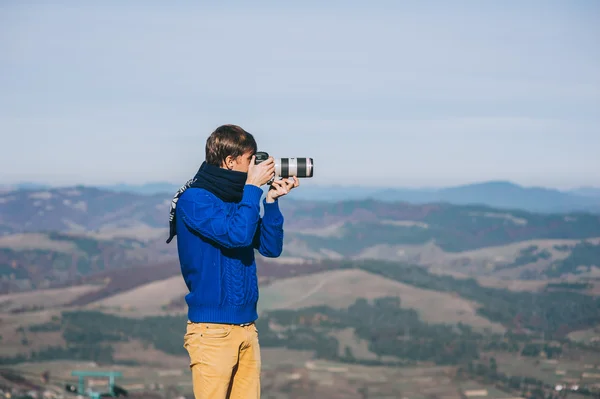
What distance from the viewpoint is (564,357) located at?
6694 centimetres

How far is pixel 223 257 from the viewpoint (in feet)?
18.7

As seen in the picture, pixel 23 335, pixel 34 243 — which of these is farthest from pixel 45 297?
pixel 34 243

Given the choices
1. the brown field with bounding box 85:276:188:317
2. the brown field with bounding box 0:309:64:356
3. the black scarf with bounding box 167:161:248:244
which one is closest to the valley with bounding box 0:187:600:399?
the brown field with bounding box 0:309:64:356

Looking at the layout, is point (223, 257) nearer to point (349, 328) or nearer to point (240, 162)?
point (240, 162)

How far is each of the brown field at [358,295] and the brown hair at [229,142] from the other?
81795 millimetres

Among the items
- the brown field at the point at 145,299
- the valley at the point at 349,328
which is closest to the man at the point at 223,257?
the valley at the point at 349,328

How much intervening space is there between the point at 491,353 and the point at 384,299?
86.9 feet

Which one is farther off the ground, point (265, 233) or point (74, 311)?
point (265, 233)

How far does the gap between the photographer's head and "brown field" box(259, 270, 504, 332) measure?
81.7 meters

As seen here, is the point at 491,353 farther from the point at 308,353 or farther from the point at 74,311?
the point at 74,311

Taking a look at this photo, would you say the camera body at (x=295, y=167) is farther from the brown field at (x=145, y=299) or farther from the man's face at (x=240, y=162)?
the brown field at (x=145, y=299)

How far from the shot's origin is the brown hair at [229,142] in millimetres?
5621

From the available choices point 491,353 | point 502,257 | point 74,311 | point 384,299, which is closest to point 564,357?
point 491,353

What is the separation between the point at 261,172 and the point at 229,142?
0.31 meters
